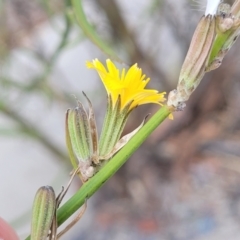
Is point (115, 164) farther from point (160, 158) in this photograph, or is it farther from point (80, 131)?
point (160, 158)

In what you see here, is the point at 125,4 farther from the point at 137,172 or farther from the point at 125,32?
the point at 137,172

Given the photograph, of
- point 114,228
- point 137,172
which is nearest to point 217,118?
point 137,172

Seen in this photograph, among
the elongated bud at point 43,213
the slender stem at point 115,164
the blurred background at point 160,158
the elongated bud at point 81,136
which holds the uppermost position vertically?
the blurred background at point 160,158

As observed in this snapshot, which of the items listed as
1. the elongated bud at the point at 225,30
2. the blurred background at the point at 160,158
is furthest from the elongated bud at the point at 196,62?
the blurred background at the point at 160,158

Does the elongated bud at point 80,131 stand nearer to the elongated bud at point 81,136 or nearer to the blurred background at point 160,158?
the elongated bud at point 81,136

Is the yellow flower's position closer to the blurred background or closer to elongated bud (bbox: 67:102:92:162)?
elongated bud (bbox: 67:102:92:162)

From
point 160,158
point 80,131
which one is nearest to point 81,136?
point 80,131
